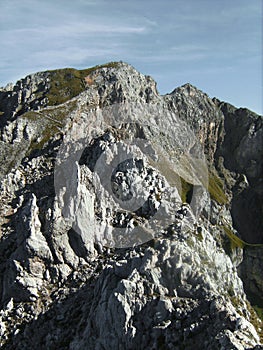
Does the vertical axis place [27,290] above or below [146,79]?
below

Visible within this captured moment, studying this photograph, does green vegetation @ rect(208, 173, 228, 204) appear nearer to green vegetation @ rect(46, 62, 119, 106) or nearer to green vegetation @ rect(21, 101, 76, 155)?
green vegetation @ rect(46, 62, 119, 106)

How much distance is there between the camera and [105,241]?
237 ft

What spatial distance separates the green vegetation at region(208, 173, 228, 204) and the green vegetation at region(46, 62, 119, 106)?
173 feet

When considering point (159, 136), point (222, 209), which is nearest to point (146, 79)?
point (159, 136)

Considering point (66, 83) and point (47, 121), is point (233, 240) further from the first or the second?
point (66, 83)

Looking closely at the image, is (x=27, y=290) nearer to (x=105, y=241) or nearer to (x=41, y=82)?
(x=105, y=241)

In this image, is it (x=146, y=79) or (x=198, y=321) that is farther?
(x=146, y=79)

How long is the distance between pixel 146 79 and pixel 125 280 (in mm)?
99253

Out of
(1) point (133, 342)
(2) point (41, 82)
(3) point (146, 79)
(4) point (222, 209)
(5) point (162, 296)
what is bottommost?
(1) point (133, 342)

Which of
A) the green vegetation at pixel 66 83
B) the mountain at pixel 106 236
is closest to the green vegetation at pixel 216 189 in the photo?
the mountain at pixel 106 236

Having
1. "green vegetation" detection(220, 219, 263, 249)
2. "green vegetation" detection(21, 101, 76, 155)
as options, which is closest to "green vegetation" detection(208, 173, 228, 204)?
"green vegetation" detection(220, 219, 263, 249)

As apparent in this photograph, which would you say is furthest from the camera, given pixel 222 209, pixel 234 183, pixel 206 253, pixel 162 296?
pixel 234 183

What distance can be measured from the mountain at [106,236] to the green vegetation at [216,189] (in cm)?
725

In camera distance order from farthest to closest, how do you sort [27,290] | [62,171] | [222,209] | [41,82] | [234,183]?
[234,183]
[222,209]
[41,82]
[62,171]
[27,290]
